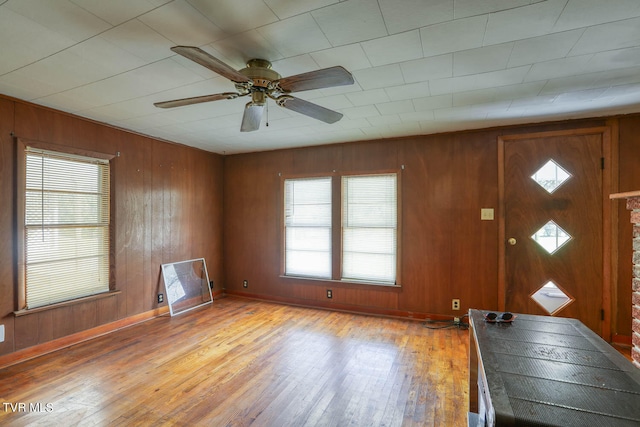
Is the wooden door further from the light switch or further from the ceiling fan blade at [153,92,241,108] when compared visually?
the ceiling fan blade at [153,92,241,108]

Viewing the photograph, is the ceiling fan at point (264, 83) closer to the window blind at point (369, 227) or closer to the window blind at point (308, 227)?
the window blind at point (369, 227)

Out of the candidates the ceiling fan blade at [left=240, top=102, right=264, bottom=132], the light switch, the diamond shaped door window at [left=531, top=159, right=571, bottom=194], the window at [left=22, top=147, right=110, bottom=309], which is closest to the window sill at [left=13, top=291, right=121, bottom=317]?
the window at [left=22, top=147, right=110, bottom=309]

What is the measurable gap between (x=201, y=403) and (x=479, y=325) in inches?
79.1

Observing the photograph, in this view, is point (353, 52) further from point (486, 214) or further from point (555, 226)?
point (555, 226)

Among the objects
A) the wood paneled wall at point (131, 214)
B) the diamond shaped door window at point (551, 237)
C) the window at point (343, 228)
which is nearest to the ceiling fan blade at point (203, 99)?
the wood paneled wall at point (131, 214)

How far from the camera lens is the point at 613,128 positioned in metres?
3.17

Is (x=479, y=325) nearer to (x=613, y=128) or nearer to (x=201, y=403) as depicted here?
(x=201, y=403)

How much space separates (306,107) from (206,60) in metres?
0.85

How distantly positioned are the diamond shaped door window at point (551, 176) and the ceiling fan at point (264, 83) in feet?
8.69

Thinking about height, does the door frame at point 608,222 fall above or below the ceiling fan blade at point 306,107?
below

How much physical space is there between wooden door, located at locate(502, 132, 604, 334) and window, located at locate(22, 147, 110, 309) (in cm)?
479

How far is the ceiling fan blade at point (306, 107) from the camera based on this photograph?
6.92 feet

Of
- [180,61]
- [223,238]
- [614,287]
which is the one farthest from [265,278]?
[614,287]

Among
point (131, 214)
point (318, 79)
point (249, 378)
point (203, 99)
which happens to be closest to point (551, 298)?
point (249, 378)
